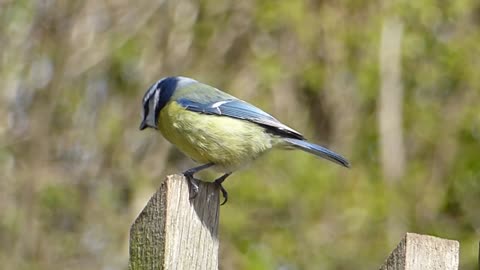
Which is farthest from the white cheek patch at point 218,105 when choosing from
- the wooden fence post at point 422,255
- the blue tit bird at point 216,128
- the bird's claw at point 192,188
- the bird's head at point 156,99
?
the wooden fence post at point 422,255

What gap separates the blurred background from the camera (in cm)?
507

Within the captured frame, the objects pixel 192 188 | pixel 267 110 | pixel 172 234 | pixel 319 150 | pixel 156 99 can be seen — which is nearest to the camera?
pixel 172 234

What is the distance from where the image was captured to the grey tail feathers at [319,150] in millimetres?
2807

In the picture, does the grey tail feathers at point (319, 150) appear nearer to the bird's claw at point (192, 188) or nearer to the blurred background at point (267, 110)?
the bird's claw at point (192, 188)

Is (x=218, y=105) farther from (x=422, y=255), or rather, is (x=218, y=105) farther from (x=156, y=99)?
(x=422, y=255)

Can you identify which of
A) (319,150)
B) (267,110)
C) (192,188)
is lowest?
(192,188)

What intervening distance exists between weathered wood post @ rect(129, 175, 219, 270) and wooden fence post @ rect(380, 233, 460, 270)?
0.33 metres

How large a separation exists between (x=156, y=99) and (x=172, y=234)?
161 cm

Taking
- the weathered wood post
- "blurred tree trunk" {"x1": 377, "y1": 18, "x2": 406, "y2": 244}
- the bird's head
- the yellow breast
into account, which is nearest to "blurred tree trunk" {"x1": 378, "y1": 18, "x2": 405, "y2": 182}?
"blurred tree trunk" {"x1": 377, "y1": 18, "x2": 406, "y2": 244}

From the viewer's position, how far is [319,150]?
2.93 m

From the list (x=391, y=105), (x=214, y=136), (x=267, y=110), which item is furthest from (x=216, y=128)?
(x=391, y=105)

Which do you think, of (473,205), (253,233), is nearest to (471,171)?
(473,205)

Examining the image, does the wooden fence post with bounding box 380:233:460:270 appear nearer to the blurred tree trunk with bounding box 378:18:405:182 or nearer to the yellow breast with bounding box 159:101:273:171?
the yellow breast with bounding box 159:101:273:171

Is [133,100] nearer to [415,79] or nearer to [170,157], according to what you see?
[170,157]
